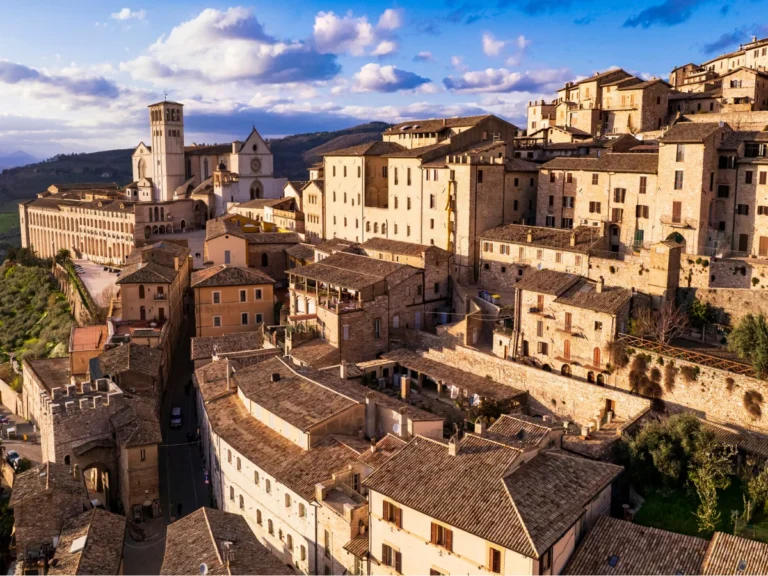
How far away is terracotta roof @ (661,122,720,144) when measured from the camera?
36.0 meters

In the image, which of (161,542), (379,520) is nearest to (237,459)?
(161,542)

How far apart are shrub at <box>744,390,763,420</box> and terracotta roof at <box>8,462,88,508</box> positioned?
25039 mm

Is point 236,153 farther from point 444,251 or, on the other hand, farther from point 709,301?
point 709,301

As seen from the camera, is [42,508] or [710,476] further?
[42,508]

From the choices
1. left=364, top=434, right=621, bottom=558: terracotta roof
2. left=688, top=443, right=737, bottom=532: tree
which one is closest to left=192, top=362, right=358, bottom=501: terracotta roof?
left=364, top=434, right=621, bottom=558: terracotta roof

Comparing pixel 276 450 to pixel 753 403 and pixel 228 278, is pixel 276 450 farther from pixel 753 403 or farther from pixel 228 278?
pixel 228 278

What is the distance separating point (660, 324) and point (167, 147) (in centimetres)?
7457

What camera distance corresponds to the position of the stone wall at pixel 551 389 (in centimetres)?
2942

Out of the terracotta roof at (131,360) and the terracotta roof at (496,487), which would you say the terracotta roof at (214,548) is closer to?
the terracotta roof at (496,487)

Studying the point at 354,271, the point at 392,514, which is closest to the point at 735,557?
the point at 392,514

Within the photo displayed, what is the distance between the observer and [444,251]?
42875 millimetres

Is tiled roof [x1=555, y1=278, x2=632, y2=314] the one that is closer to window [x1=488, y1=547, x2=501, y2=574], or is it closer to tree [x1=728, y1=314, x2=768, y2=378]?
tree [x1=728, y1=314, x2=768, y2=378]

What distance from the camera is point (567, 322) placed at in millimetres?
32594

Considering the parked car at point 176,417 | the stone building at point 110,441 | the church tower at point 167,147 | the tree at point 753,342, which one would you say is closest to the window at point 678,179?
the tree at point 753,342
